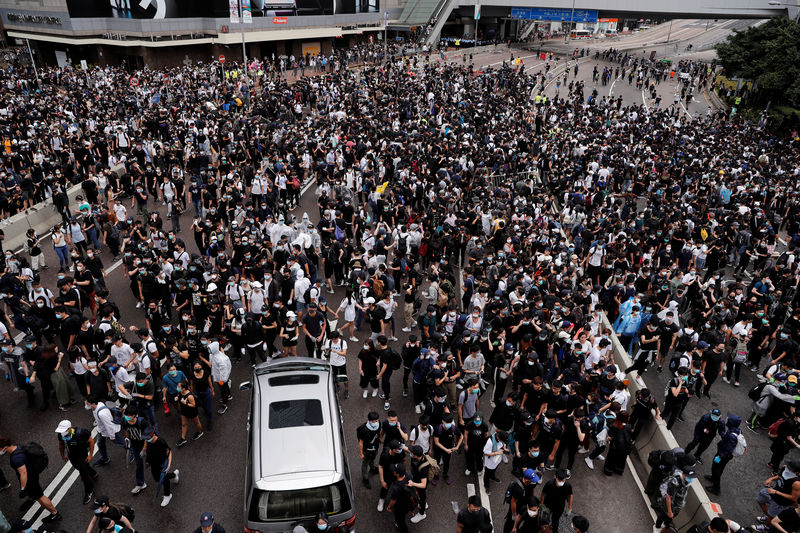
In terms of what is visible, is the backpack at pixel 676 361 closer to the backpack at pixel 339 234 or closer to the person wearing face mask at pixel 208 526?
the person wearing face mask at pixel 208 526

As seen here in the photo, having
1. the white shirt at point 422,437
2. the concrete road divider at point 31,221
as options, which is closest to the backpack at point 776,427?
the white shirt at point 422,437

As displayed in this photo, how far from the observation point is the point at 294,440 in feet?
24.5

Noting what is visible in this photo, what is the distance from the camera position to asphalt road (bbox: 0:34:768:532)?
814 centimetres

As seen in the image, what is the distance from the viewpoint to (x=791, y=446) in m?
9.16

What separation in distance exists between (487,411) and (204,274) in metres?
7.54

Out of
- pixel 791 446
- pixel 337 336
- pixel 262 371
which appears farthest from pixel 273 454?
pixel 791 446

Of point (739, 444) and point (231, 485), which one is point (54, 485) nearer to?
point (231, 485)

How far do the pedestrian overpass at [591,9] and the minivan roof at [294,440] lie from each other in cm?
6323

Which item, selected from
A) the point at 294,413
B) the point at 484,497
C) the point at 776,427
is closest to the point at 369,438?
the point at 294,413

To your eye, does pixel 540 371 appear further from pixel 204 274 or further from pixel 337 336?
pixel 204 274

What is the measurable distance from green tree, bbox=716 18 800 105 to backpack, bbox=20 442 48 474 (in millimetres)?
42303

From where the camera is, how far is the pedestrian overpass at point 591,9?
56469 mm

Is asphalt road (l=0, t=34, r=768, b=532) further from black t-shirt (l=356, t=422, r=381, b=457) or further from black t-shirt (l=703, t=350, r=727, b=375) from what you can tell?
black t-shirt (l=703, t=350, r=727, b=375)

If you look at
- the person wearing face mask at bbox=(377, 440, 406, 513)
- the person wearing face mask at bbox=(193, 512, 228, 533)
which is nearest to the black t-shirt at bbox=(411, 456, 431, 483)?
the person wearing face mask at bbox=(377, 440, 406, 513)
